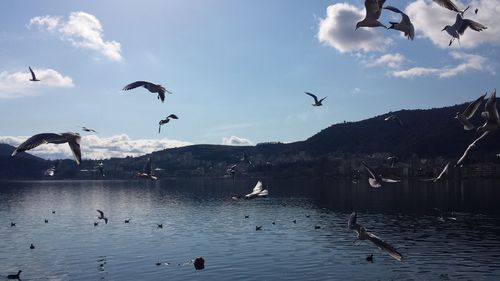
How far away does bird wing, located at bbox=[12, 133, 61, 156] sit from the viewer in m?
13.9

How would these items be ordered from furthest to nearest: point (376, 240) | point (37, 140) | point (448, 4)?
point (37, 140)
point (376, 240)
point (448, 4)

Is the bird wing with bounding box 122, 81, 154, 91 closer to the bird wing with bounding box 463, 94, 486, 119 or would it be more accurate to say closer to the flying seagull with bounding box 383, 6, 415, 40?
the flying seagull with bounding box 383, 6, 415, 40

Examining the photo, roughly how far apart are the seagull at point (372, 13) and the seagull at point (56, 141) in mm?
9155

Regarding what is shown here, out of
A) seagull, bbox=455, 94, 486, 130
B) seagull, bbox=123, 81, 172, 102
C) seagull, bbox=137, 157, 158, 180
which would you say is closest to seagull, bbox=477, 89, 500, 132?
seagull, bbox=455, 94, 486, 130

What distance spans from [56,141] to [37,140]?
1.81ft

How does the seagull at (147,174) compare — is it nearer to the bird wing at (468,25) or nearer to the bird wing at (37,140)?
the bird wing at (37,140)

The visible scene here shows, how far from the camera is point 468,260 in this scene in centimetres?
5678

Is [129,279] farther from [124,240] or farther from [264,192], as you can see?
[264,192]

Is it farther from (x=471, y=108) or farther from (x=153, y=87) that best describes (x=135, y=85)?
(x=471, y=108)

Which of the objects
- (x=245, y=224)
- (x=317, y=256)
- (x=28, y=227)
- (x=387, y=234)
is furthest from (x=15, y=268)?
(x=387, y=234)

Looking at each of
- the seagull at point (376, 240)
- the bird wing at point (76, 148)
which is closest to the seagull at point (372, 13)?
the seagull at point (376, 240)

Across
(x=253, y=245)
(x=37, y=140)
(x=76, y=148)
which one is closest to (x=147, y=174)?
(x=76, y=148)

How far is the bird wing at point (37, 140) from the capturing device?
13.9 m

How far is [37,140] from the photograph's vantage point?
14.6m
